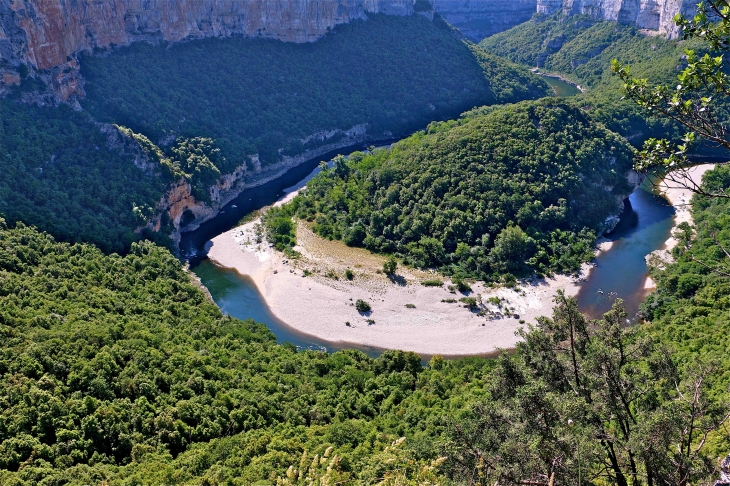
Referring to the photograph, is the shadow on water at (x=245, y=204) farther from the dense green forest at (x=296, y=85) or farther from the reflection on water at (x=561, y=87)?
the reflection on water at (x=561, y=87)

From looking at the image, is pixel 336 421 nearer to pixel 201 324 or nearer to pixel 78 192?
pixel 201 324

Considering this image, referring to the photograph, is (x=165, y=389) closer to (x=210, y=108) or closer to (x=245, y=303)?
(x=245, y=303)

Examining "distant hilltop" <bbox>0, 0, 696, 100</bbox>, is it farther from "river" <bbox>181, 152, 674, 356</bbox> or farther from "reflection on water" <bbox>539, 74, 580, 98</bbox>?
"river" <bbox>181, 152, 674, 356</bbox>

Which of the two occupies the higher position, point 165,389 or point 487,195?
point 487,195

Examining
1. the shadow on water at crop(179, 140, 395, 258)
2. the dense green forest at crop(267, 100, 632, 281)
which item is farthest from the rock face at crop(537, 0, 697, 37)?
the shadow on water at crop(179, 140, 395, 258)

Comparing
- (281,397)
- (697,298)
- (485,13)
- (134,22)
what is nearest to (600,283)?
(697,298)

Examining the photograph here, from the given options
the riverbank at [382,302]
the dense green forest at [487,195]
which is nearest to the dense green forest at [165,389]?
the riverbank at [382,302]

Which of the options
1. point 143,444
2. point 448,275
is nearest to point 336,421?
point 143,444
